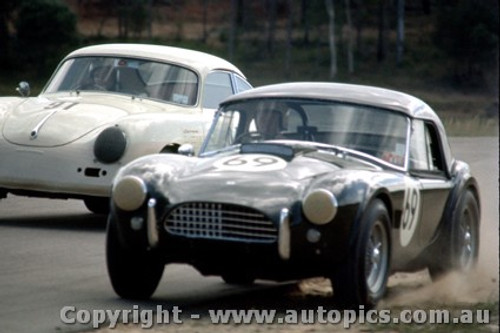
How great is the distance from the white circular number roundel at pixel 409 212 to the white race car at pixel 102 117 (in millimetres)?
4106

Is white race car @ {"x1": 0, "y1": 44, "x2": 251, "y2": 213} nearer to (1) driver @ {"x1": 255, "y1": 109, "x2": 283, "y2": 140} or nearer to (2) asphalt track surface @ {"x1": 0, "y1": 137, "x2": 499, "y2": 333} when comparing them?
(2) asphalt track surface @ {"x1": 0, "y1": 137, "x2": 499, "y2": 333}

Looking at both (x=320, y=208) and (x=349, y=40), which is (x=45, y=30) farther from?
(x=320, y=208)

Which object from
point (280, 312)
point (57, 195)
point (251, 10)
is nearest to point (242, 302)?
point (280, 312)

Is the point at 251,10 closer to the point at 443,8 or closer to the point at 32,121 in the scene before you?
the point at 443,8

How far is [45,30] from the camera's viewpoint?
5941 cm

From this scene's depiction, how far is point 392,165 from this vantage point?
8.88m

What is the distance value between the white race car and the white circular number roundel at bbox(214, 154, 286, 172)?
3.92m

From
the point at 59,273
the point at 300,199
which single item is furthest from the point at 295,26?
the point at 300,199

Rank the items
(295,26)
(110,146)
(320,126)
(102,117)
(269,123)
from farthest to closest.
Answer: (295,26) < (102,117) < (110,146) < (269,123) < (320,126)

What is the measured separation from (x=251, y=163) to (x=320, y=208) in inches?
29.1

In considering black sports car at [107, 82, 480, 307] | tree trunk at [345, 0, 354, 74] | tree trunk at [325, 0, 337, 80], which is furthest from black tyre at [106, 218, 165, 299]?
tree trunk at [345, 0, 354, 74]

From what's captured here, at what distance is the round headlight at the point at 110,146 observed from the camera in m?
12.3

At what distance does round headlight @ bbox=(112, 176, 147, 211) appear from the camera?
812 cm

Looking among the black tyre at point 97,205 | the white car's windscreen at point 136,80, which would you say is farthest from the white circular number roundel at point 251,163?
the white car's windscreen at point 136,80
